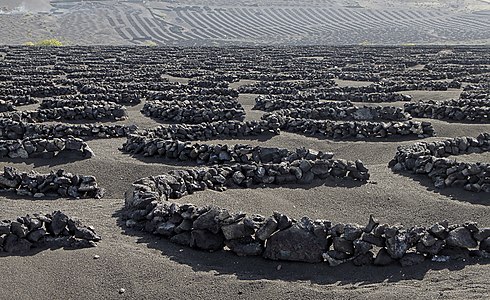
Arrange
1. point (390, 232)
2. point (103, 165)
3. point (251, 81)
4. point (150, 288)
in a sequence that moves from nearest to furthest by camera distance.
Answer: point (150, 288) < point (390, 232) < point (103, 165) < point (251, 81)

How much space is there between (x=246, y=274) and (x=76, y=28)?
9675 centimetres

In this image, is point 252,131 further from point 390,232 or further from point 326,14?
point 326,14

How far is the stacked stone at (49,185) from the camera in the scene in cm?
1206

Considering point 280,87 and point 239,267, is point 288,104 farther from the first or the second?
point 239,267

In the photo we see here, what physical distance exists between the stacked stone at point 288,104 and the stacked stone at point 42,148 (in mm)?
9019

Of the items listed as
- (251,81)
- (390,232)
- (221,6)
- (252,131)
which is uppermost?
(390,232)

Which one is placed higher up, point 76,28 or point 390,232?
point 390,232

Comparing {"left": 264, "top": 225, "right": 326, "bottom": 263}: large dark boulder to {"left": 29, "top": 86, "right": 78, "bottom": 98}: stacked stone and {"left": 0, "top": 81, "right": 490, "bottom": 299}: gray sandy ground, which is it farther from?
{"left": 29, "top": 86, "right": 78, "bottom": 98}: stacked stone

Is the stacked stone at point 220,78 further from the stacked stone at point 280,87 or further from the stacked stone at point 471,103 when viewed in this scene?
the stacked stone at point 471,103

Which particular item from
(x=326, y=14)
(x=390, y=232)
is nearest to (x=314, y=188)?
(x=390, y=232)

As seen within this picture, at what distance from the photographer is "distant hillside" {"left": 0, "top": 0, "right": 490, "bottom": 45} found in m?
93.9

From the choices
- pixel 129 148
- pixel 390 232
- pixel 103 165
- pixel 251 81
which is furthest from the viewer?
pixel 251 81

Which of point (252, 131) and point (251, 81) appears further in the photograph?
point (251, 81)

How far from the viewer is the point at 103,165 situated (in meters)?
14.5
